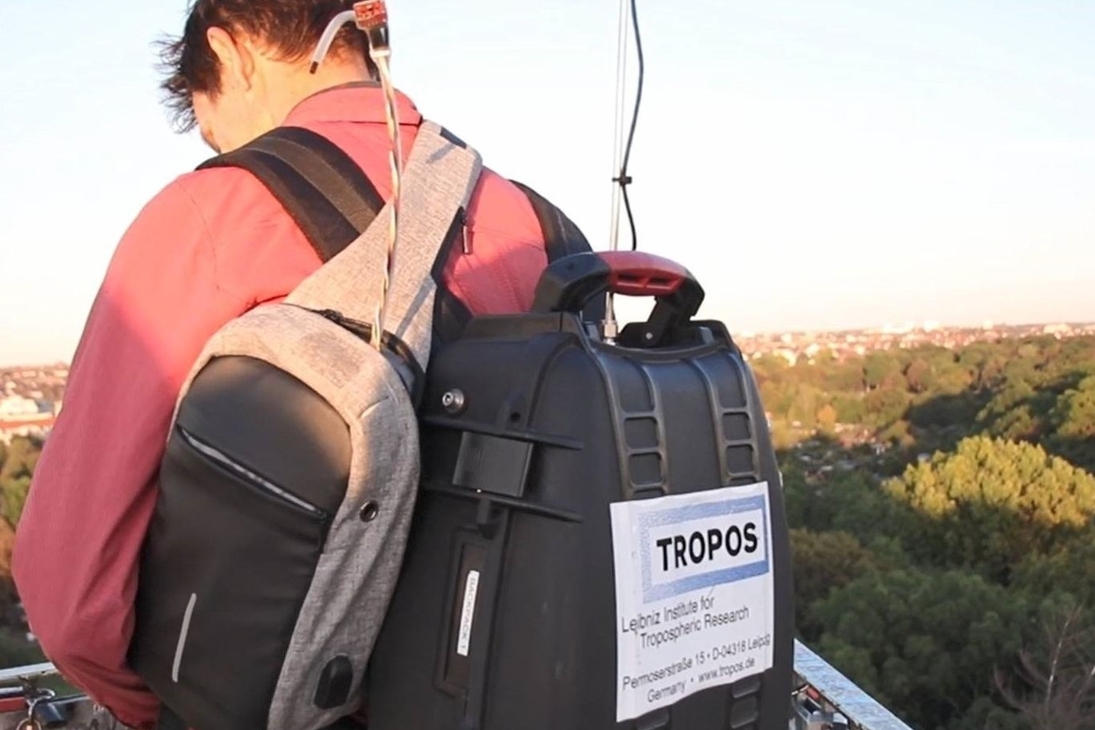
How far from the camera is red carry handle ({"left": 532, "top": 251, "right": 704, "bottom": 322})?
4.27 feet

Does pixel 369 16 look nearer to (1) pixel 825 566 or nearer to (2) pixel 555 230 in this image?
(2) pixel 555 230

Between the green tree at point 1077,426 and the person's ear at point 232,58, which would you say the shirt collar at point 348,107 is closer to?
the person's ear at point 232,58

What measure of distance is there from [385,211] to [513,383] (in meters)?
0.26

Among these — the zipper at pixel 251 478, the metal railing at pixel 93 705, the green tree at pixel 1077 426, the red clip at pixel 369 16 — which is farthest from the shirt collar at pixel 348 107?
the green tree at pixel 1077 426

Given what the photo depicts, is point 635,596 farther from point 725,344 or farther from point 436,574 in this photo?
point 725,344

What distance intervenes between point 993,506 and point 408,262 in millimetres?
32394

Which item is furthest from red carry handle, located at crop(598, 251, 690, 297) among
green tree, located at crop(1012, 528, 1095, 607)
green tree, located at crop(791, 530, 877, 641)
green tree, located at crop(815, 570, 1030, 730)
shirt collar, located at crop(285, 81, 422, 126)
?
green tree, located at crop(791, 530, 877, 641)

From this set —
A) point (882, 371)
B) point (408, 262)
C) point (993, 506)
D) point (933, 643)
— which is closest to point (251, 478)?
point (408, 262)

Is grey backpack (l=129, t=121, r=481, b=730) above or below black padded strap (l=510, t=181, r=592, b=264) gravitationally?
below

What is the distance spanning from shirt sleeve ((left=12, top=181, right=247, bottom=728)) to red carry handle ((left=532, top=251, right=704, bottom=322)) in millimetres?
356

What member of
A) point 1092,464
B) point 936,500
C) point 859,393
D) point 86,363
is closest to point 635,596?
point 86,363

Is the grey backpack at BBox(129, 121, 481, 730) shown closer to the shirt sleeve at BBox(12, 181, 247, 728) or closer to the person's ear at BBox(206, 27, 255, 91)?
the shirt sleeve at BBox(12, 181, 247, 728)

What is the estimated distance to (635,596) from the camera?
1193mm

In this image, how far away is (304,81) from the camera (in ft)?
5.21
